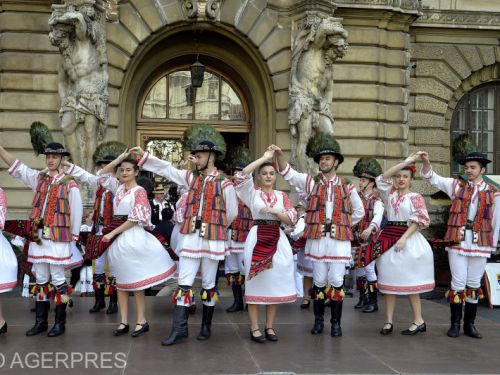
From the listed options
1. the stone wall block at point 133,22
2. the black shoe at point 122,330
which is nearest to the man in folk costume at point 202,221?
the black shoe at point 122,330

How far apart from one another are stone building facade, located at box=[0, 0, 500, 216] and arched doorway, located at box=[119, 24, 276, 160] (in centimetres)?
3

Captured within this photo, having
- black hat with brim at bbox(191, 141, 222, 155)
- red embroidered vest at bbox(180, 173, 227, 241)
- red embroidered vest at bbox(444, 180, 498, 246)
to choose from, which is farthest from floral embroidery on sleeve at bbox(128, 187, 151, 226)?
red embroidered vest at bbox(444, 180, 498, 246)

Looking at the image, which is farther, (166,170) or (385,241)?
(385,241)

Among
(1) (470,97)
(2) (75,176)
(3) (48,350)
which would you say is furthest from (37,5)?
(1) (470,97)

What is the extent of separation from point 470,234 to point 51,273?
4.79m

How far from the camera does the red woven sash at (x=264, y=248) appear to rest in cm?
687

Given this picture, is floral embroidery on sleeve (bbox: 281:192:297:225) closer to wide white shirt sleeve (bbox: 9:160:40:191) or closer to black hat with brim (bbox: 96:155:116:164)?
black hat with brim (bbox: 96:155:116:164)

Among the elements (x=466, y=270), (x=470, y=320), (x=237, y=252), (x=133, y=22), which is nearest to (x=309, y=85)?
(x=133, y=22)

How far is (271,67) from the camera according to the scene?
46.8 ft

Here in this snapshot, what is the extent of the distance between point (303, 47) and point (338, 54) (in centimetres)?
75

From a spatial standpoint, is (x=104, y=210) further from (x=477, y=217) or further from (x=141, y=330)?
(x=477, y=217)

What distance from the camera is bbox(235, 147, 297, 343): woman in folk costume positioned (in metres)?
6.89

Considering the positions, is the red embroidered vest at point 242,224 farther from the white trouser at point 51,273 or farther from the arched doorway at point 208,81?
the arched doorway at point 208,81

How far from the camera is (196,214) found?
6.97m
